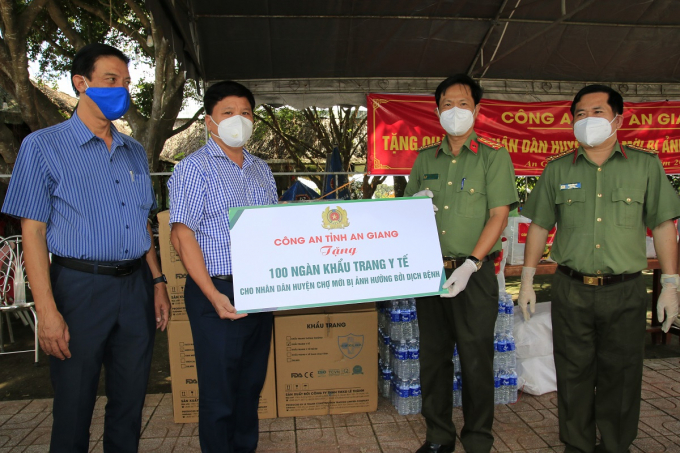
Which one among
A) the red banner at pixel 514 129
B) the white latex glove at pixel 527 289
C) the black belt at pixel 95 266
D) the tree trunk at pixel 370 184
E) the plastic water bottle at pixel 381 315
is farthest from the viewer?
the tree trunk at pixel 370 184

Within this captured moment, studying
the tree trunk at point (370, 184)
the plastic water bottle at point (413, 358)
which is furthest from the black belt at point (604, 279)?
the tree trunk at point (370, 184)

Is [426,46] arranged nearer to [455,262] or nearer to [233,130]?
[455,262]

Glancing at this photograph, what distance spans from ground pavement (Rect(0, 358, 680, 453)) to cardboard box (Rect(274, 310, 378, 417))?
0.09 m

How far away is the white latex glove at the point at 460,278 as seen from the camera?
2.14 m

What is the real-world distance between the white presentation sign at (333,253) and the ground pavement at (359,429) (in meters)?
1.13

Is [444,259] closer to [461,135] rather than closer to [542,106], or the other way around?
[461,135]

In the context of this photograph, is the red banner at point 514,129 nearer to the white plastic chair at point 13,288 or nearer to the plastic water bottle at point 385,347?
the plastic water bottle at point 385,347

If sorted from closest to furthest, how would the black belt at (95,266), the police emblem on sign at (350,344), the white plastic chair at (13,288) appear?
the black belt at (95,266) < the police emblem on sign at (350,344) < the white plastic chair at (13,288)

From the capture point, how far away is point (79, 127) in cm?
190

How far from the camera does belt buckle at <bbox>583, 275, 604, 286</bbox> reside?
2225 mm

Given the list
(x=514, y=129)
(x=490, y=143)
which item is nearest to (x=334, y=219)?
(x=490, y=143)

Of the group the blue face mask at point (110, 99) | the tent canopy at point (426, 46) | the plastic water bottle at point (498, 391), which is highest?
the tent canopy at point (426, 46)

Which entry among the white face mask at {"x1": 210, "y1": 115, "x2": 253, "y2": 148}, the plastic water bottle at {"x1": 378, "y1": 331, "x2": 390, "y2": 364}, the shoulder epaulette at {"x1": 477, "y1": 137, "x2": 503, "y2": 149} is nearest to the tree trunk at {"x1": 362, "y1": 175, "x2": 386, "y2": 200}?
the plastic water bottle at {"x1": 378, "y1": 331, "x2": 390, "y2": 364}

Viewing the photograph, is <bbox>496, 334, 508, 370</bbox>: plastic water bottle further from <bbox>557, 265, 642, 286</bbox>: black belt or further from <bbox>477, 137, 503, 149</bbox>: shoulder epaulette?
<bbox>477, 137, 503, 149</bbox>: shoulder epaulette
